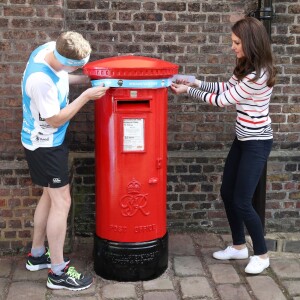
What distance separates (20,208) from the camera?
4.06 m

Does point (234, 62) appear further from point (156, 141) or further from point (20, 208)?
point (20, 208)

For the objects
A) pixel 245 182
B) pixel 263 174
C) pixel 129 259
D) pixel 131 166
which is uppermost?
pixel 131 166

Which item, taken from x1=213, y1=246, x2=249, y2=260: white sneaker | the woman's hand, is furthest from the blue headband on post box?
x1=213, y1=246, x2=249, y2=260: white sneaker

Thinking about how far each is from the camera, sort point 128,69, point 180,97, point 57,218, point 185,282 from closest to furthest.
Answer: point 128,69, point 57,218, point 185,282, point 180,97

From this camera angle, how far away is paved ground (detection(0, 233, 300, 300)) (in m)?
3.54

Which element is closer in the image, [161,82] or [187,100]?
[161,82]

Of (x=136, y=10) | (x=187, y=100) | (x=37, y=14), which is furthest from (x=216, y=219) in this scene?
(x=37, y=14)

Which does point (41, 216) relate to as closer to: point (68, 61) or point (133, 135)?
point (133, 135)

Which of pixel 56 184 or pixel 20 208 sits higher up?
pixel 56 184

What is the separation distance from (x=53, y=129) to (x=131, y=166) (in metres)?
0.60

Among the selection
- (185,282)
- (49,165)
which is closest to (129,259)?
(185,282)

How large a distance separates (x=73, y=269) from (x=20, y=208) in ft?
2.37

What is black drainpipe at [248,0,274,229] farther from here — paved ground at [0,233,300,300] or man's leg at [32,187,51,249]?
man's leg at [32,187,51,249]

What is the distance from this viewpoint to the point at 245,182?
376 centimetres
